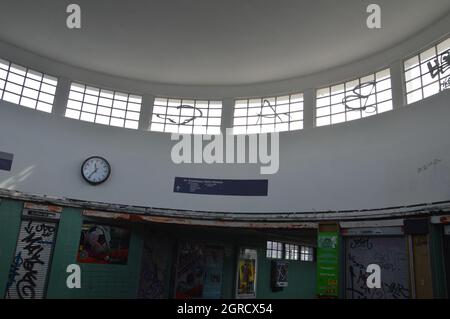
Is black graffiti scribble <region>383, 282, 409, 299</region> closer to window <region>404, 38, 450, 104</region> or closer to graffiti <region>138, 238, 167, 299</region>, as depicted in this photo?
window <region>404, 38, 450, 104</region>

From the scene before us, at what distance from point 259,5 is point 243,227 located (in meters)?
6.57

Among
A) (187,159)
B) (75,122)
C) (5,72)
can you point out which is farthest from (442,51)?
(5,72)

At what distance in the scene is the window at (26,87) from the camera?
13876 mm

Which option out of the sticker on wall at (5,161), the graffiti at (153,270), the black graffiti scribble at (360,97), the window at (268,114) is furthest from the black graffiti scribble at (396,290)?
the sticker on wall at (5,161)

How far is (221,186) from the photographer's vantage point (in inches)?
571

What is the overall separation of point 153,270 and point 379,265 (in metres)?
7.53

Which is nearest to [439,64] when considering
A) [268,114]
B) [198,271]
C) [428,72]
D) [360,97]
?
[428,72]

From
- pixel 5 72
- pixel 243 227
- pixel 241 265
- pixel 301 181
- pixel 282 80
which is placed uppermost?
pixel 282 80

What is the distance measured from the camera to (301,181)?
13586 millimetres

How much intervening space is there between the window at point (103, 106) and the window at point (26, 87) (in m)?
0.74

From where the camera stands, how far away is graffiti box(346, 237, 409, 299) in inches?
374

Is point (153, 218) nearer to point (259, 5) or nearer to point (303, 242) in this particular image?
point (259, 5)

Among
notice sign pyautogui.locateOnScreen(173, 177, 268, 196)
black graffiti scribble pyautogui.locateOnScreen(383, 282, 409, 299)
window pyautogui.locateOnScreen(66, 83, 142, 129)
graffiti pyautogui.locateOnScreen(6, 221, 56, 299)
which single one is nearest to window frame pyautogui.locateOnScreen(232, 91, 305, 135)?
notice sign pyautogui.locateOnScreen(173, 177, 268, 196)

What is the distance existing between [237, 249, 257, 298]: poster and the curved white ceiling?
6876 millimetres
